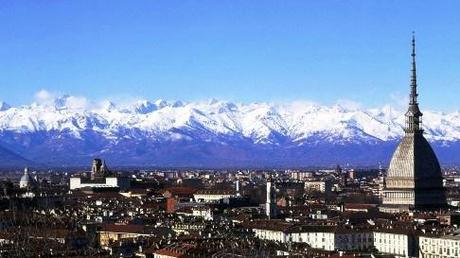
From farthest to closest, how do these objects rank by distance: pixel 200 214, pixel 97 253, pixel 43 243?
pixel 200 214, pixel 97 253, pixel 43 243

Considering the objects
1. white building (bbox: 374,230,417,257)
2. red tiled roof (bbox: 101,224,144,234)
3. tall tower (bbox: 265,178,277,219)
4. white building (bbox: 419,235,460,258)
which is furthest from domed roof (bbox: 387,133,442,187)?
red tiled roof (bbox: 101,224,144,234)

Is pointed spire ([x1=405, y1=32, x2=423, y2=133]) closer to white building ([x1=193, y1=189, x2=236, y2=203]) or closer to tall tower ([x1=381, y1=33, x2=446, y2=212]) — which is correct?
tall tower ([x1=381, y1=33, x2=446, y2=212])

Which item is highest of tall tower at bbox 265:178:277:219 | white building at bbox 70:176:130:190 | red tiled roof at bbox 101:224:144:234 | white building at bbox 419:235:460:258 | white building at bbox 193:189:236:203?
white building at bbox 70:176:130:190

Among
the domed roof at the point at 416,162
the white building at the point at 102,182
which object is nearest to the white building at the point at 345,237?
the domed roof at the point at 416,162

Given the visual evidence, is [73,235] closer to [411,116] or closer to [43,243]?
[43,243]

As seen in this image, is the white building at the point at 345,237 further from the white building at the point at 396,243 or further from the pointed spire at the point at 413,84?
the pointed spire at the point at 413,84

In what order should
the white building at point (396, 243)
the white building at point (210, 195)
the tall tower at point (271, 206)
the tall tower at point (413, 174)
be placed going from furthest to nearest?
the white building at point (210, 195), the tall tower at point (413, 174), the tall tower at point (271, 206), the white building at point (396, 243)

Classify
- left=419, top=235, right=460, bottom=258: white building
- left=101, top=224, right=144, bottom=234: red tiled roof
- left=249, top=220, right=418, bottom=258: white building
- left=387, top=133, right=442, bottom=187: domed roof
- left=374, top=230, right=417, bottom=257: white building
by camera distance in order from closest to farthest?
left=419, top=235, right=460, bottom=258: white building < left=374, top=230, right=417, bottom=257: white building < left=249, top=220, right=418, bottom=258: white building < left=101, top=224, right=144, bottom=234: red tiled roof < left=387, top=133, right=442, bottom=187: domed roof

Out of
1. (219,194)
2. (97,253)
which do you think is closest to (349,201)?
(219,194)

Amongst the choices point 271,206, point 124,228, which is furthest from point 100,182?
point 124,228
